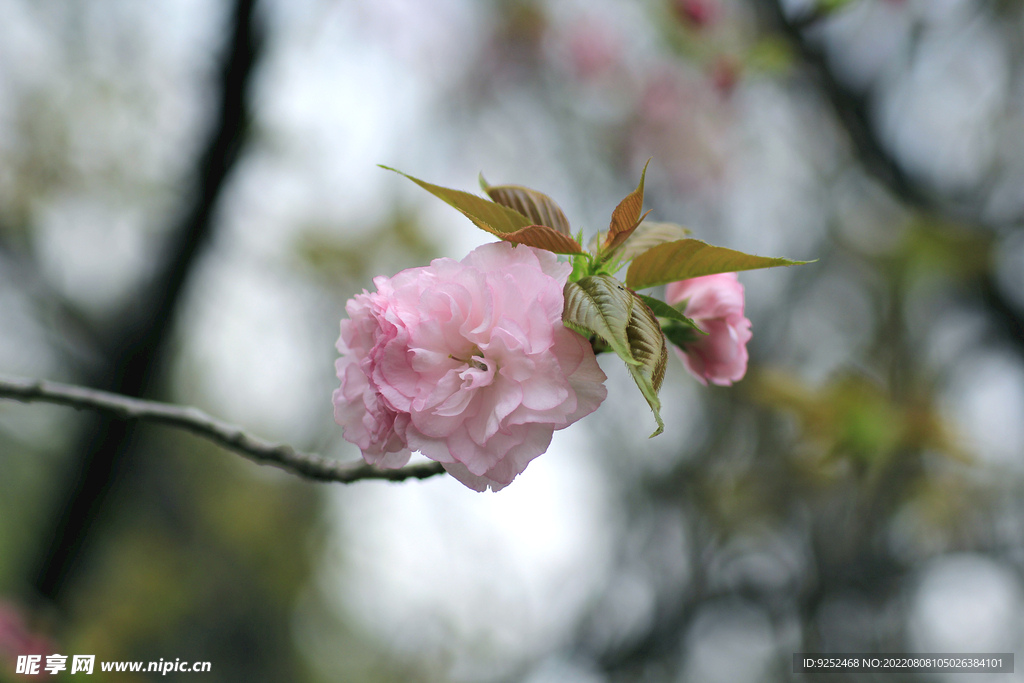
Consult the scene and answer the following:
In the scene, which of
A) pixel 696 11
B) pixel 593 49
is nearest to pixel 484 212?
pixel 696 11

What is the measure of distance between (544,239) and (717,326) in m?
0.31

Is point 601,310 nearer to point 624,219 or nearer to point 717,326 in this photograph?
point 624,219

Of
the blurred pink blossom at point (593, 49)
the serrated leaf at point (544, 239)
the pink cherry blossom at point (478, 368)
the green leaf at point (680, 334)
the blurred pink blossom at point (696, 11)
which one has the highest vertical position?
the blurred pink blossom at point (593, 49)

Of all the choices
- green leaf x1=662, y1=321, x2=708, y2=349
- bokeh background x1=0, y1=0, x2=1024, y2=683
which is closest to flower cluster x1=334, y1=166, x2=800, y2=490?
green leaf x1=662, y1=321, x2=708, y2=349

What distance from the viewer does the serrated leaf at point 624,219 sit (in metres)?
0.59

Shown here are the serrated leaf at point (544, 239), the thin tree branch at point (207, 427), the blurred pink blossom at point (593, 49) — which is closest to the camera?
the serrated leaf at point (544, 239)

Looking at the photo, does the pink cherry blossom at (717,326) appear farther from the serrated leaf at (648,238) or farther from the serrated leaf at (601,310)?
the serrated leaf at (601,310)

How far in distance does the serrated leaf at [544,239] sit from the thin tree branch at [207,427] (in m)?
0.38

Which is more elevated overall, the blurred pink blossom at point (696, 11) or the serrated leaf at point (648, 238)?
the blurred pink blossom at point (696, 11)

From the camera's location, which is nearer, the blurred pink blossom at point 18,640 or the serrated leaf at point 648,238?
the serrated leaf at point 648,238

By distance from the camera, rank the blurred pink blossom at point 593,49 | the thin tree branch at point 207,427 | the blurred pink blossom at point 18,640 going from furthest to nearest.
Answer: the blurred pink blossom at point 593,49 < the blurred pink blossom at point 18,640 < the thin tree branch at point 207,427

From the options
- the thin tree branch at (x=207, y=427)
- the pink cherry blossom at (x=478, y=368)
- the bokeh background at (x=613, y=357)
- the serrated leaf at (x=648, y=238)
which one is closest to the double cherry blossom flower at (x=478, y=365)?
the pink cherry blossom at (x=478, y=368)

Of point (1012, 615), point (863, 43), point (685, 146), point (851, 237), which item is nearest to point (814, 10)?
point (863, 43)

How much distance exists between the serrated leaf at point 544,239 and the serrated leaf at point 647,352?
0.09m
